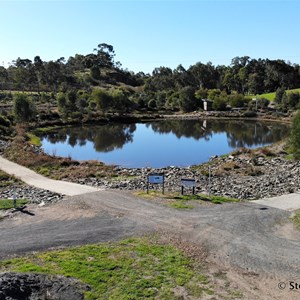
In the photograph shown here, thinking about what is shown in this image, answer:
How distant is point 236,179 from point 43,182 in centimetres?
1483

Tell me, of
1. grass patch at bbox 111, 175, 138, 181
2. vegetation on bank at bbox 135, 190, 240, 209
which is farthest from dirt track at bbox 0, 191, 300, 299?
grass patch at bbox 111, 175, 138, 181

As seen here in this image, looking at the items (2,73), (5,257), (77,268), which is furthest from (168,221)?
(2,73)

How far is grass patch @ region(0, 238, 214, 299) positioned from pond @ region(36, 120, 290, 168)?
28468 mm

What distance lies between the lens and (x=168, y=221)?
2012cm

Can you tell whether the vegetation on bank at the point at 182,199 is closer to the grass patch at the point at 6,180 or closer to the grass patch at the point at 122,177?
the grass patch at the point at 122,177

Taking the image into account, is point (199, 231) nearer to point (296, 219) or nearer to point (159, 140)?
point (296, 219)

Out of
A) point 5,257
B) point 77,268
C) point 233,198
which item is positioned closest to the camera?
point 77,268

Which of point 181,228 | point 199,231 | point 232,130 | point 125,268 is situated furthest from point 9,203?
point 232,130

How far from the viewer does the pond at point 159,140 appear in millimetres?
52406

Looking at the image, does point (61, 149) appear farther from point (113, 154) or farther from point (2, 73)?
point (2, 73)

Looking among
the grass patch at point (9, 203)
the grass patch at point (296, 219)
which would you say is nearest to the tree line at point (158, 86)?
the grass patch at point (9, 203)

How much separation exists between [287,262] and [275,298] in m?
2.80

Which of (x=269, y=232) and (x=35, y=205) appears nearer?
(x=269, y=232)

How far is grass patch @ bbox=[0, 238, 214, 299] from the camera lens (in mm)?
13609
